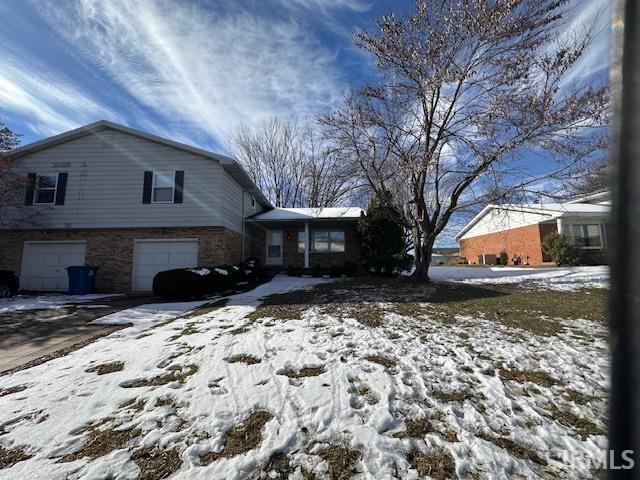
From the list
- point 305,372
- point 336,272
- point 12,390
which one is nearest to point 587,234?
point 336,272

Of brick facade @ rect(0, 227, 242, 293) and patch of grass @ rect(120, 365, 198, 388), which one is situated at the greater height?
brick facade @ rect(0, 227, 242, 293)

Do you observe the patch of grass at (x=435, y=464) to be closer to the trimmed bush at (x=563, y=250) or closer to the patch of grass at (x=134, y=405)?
the patch of grass at (x=134, y=405)

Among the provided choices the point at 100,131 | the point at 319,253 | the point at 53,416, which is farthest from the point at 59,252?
the point at 53,416

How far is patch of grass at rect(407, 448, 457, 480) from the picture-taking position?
213 cm

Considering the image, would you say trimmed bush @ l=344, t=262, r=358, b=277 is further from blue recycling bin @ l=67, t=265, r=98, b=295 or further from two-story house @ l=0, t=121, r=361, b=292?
blue recycling bin @ l=67, t=265, r=98, b=295

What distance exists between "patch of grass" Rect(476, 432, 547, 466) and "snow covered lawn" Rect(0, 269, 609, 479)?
1cm

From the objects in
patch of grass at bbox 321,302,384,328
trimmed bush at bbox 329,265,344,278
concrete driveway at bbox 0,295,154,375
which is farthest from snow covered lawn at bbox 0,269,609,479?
trimmed bush at bbox 329,265,344,278

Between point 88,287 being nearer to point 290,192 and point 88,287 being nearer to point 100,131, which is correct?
point 100,131

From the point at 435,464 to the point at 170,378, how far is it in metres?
2.86

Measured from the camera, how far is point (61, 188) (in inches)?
515

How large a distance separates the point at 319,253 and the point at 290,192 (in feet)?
42.0

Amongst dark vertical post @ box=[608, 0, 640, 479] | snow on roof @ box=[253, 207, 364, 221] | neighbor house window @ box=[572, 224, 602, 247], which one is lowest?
dark vertical post @ box=[608, 0, 640, 479]

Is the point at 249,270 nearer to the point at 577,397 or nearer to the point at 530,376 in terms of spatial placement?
the point at 530,376

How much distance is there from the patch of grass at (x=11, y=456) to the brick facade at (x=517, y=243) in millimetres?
23346
